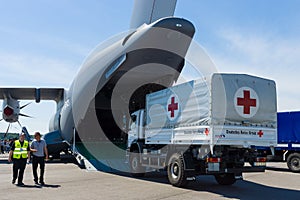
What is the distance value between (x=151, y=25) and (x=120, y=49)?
6.77 feet

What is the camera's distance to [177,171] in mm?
10352

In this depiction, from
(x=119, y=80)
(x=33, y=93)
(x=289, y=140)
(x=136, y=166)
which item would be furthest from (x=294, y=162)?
(x=33, y=93)

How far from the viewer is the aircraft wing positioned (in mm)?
25094

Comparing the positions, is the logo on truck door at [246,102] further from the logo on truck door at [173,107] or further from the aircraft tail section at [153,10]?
the aircraft tail section at [153,10]

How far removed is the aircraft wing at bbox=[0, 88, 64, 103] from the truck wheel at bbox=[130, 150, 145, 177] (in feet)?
43.5

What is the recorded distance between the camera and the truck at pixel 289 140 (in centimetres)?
1591

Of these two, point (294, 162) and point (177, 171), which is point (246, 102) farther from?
point (294, 162)

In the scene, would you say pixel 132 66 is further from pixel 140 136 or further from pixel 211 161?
pixel 211 161

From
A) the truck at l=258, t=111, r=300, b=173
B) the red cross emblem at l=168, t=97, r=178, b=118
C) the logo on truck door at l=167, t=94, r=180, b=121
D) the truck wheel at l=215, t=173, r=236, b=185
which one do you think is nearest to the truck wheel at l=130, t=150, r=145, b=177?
the logo on truck door at l=167, t=94, r=180, b=121

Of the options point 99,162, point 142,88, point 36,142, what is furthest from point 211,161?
point 99,162

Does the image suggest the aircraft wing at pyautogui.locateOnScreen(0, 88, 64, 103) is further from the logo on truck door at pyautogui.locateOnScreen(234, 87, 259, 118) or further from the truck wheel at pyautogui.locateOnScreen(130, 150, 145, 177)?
the logo on truck door at pyautogui.locateOnScreen(234, 87, 259, 118)

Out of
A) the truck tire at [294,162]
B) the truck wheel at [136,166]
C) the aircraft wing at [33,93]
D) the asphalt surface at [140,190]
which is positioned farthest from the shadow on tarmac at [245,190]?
the aircraft wing at [33,93]

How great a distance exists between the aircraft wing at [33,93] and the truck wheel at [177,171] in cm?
1662

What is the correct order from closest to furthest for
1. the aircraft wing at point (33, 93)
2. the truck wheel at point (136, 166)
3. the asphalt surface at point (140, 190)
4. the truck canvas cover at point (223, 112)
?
the asphalt surface at point (140, 190), the truck canvas cover at point (223, 112), the truck wheel at point (136, 166), the aircraft wing at point (33, 93)
